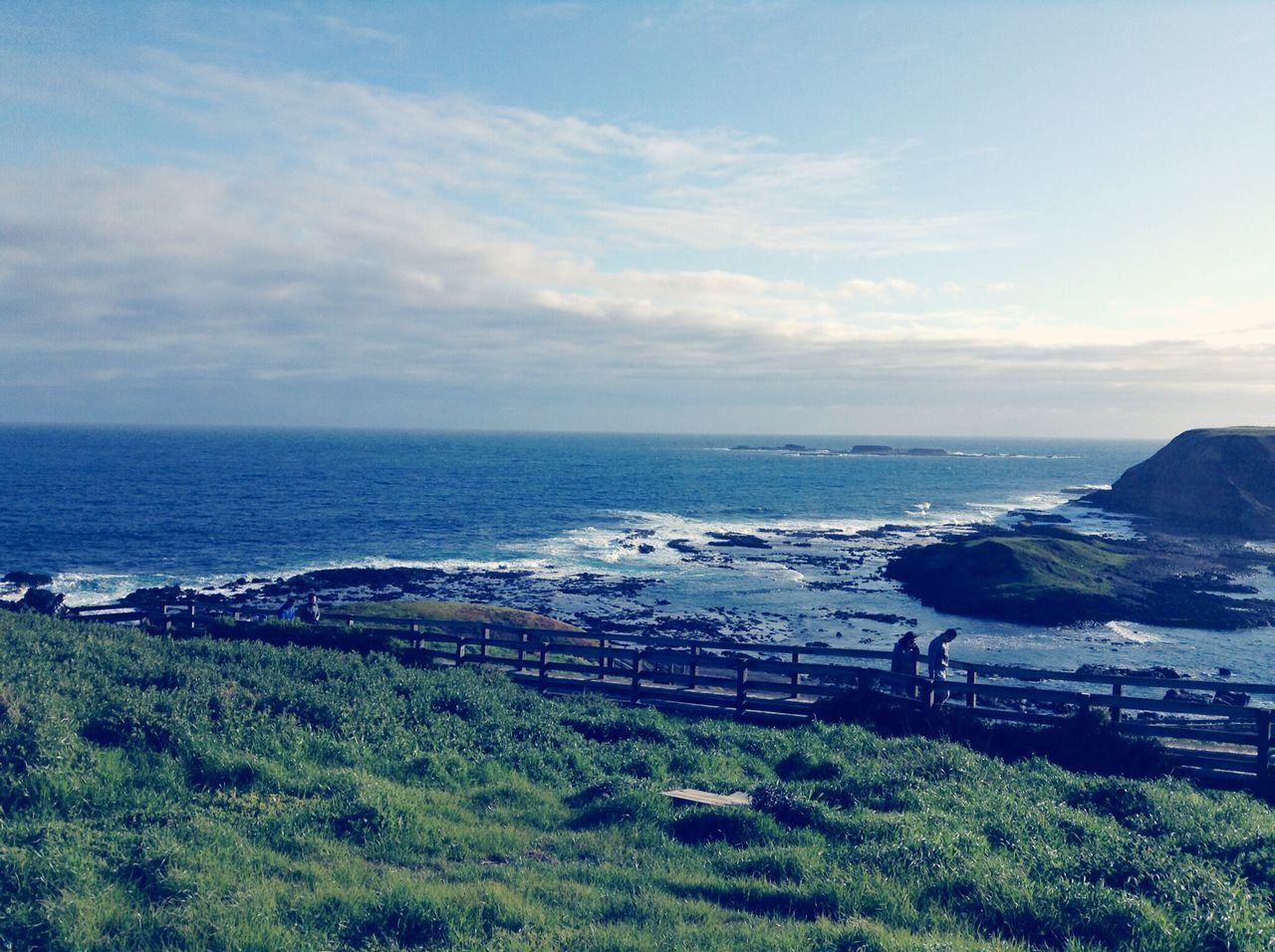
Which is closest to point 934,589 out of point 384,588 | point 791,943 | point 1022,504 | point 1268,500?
point 384,588

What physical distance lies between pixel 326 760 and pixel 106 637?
9.06m

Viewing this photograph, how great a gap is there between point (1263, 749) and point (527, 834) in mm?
12240

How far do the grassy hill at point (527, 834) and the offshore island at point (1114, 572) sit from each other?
35.8 m

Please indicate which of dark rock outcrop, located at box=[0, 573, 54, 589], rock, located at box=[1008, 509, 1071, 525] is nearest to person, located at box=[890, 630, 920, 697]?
dark rock outcrop, located at box=[0, 573, 54, 589]

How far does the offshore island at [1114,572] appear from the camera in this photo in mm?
44656

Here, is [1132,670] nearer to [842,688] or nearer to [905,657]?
[905,657]

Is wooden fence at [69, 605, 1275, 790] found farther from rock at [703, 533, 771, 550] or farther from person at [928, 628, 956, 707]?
rock at [703, 533, 771, 550]

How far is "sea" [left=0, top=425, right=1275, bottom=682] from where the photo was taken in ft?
136

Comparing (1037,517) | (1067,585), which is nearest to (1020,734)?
(1067,585)

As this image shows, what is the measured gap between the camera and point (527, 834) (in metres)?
9.48

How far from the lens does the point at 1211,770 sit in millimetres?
13789

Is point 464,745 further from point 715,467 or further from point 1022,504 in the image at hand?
point 715,467

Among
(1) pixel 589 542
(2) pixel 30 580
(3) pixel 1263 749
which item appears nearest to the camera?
(3) pixel 1263 749

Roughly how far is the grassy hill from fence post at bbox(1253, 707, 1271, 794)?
2.35 m
